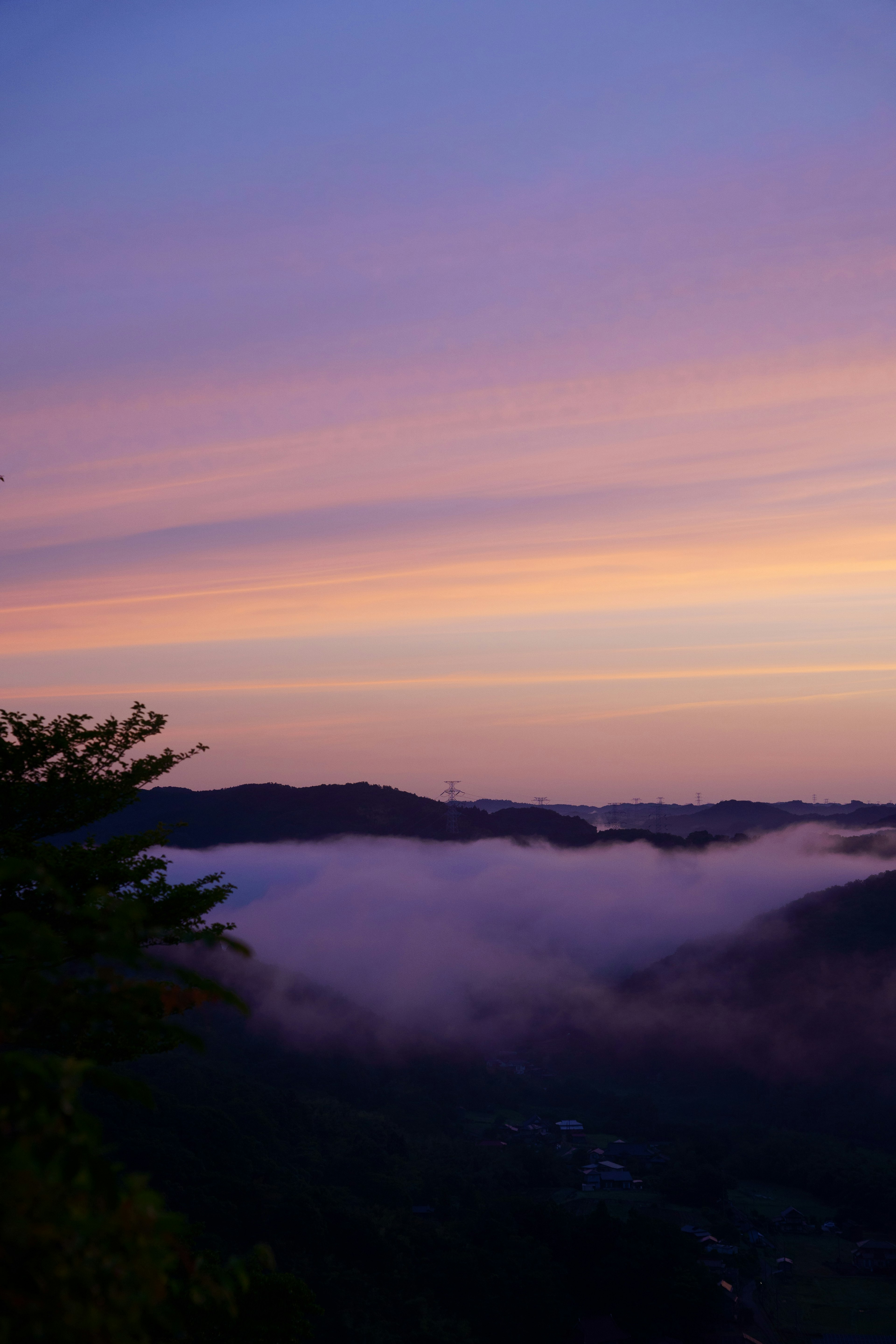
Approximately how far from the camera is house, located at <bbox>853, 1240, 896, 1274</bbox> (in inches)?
2518

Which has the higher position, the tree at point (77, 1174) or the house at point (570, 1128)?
the tree at point (77, 1174)

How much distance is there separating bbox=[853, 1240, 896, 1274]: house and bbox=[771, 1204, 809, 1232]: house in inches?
299

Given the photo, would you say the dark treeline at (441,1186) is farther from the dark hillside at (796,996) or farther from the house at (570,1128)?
the dark hillside at (796,996)

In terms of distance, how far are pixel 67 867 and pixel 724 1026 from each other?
151 meters

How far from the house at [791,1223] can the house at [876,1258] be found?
760cm

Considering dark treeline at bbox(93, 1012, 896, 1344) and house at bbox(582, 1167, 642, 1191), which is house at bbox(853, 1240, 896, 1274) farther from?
house at bbox(582, 1167, 642, 1191)

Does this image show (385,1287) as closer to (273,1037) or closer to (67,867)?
(67,867)

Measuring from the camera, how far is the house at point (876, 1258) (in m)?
64.0

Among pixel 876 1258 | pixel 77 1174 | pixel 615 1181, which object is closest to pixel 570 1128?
pixel 615 1181

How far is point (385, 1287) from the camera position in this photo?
4881 cm

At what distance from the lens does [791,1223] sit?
Result: 73688mm

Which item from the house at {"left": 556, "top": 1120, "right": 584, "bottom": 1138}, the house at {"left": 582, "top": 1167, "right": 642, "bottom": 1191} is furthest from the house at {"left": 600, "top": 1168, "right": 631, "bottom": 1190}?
the house at {"left": 556, "top": 1120, "right": 584, "bottom": 1138}

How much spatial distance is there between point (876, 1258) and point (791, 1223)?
9903 millimetres

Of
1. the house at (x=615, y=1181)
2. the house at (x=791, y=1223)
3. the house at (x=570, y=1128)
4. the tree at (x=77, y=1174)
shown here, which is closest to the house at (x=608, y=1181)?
the house at (x=615, y=1181)
